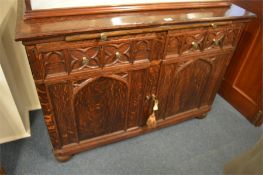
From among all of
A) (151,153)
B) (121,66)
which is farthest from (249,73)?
(121,66)

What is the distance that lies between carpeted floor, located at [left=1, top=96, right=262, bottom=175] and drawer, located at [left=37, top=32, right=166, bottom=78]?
2.14 ft

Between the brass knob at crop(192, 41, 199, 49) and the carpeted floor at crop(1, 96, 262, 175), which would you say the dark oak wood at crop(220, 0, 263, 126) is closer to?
the carpeted floor at crop(1, 96, 262, 175)

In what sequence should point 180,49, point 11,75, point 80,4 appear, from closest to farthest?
point 80,4 → point 180,49 → point 11,75

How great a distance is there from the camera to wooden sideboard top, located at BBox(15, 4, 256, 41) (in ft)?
2.65

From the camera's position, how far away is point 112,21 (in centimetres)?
93

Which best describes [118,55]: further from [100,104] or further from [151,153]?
[151,153]

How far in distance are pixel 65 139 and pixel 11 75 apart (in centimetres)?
51

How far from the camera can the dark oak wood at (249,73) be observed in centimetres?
152

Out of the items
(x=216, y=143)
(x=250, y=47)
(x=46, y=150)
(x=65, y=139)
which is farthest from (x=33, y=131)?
(x=250, y=47)

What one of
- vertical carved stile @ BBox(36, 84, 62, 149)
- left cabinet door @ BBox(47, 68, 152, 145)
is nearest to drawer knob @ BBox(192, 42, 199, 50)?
left cabinet door @ BBox(47, 68, 152, 145)

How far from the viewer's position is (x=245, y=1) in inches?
60.7

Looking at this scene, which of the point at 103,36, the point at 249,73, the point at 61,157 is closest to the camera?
the point at 103,36

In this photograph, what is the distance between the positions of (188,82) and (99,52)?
2.10 feet

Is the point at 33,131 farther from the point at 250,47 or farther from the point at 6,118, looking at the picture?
the point at 250,47
